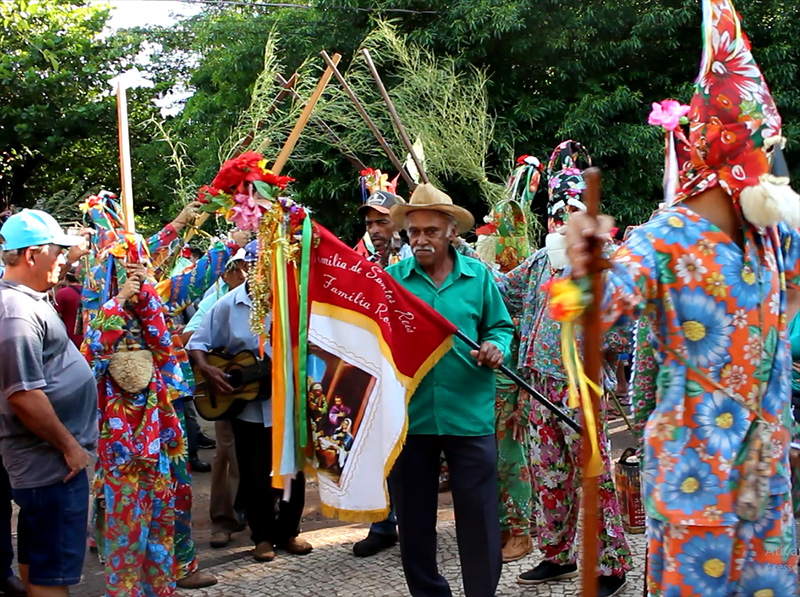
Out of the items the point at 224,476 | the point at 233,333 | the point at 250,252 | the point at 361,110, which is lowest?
the point at 224,476

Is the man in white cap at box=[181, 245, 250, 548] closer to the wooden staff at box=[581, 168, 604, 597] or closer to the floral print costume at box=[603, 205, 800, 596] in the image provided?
the floral print costume at box=[603, 205, 800, 596]

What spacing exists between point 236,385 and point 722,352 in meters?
3.69

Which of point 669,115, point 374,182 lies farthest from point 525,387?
point 374,182

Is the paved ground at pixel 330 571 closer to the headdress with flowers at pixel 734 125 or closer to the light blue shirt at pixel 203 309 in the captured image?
the light blue shirt at pixel 203 309

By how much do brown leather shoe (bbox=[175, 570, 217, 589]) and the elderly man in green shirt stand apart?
1.55 meters

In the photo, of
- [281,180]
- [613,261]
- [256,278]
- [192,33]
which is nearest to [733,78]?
[613,261]

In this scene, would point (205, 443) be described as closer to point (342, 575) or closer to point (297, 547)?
point (297, 547)

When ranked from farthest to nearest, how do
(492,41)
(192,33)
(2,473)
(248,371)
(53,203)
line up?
(192,33), (53,203), (492,41), (248,371), (2,473)

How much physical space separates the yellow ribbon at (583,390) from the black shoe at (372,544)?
3271 mm

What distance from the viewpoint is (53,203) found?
1708 cm

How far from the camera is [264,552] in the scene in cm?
576

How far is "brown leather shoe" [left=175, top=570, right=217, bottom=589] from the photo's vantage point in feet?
17.5

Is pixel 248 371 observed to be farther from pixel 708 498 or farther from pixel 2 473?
pixel 708 498

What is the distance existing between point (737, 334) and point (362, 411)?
1895mm
